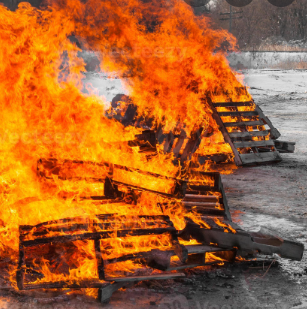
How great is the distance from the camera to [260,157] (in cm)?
899

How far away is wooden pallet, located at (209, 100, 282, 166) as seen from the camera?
8.94m

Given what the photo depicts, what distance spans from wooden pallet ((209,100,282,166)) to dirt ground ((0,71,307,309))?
268mm

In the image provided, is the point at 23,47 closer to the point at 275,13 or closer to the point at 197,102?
the point at 197,102

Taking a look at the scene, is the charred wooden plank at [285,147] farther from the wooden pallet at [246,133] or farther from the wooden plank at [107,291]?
the wooden plank at [107,291]

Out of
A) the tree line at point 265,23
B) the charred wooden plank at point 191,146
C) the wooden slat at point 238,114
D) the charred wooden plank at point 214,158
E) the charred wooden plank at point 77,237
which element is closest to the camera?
the charred wooden plank at point 77,237

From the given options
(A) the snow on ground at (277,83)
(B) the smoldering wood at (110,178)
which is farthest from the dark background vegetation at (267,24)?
(B) the smoldering wood at (110,178)

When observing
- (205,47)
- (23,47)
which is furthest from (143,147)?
(205,47)

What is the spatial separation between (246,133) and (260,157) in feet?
2.05

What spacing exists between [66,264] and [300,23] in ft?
137

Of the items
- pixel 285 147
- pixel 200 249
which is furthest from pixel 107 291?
pixel 285 147

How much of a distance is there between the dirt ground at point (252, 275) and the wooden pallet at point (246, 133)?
268 millimetres

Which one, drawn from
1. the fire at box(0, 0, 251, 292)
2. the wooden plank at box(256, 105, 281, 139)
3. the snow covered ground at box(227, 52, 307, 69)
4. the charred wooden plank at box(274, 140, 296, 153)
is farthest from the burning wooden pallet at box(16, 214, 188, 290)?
the snow covered ground at box(227, 52, 307, 69)

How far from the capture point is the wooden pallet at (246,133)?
8.94 meters

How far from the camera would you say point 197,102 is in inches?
368
